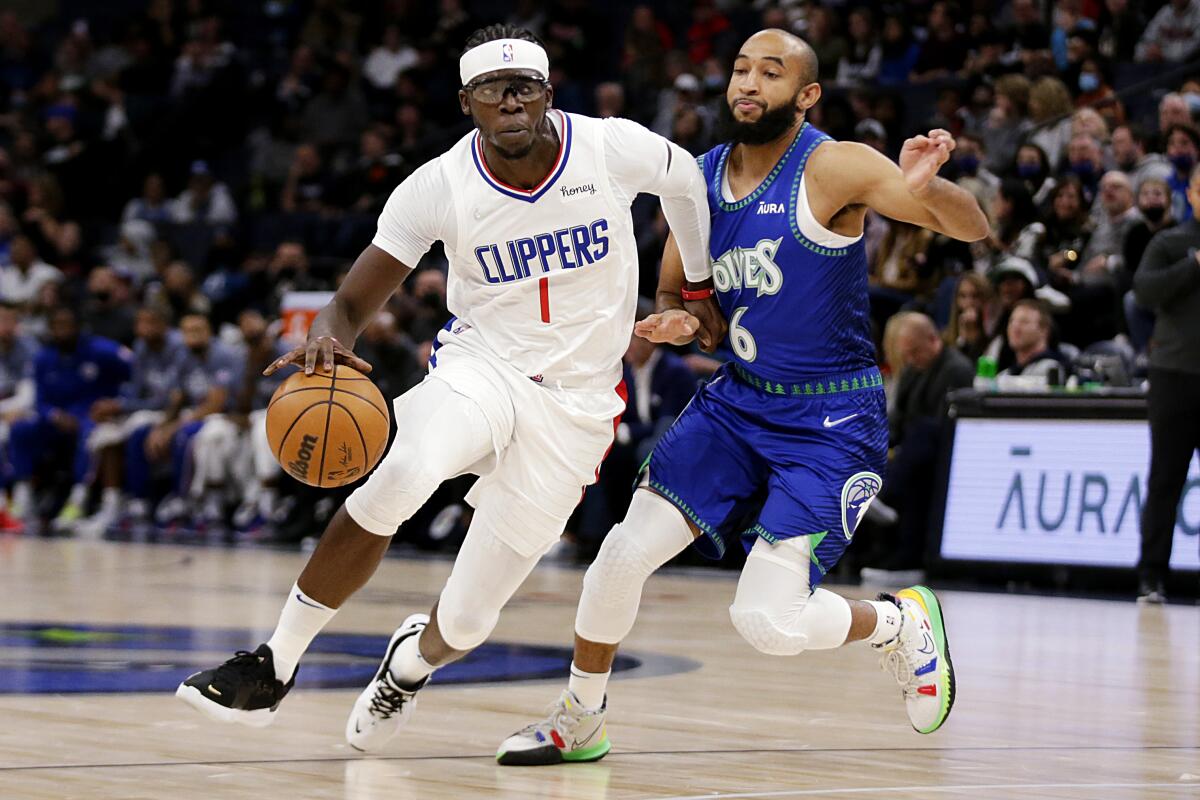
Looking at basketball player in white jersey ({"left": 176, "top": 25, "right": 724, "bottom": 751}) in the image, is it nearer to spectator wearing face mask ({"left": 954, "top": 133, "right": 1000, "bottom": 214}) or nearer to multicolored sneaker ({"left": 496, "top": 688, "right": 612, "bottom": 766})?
multicolored sneaker ({"left": 496, "top": 688, "right": 612, "bottom": 766})

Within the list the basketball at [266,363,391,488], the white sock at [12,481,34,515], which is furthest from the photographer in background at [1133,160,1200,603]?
the white sock at [12,481,34,515]

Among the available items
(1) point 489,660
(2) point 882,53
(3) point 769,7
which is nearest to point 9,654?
(1) point 489,660

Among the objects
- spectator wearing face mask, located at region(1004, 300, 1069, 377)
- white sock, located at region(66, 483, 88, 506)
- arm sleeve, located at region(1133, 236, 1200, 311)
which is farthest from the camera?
white sock, located at region(66, 483, 88, 506)

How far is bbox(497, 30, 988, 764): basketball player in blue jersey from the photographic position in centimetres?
482

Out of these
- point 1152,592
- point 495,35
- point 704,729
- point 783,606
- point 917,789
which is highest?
point 495,35

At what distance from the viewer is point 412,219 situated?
16.0ft

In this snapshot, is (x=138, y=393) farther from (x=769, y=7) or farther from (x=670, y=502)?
(x=670, y=502)

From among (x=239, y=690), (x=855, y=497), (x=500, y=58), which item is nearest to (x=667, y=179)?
(x=500, y=58)

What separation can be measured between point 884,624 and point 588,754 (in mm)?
909

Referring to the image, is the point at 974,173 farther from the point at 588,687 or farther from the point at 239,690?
the point at 239,690

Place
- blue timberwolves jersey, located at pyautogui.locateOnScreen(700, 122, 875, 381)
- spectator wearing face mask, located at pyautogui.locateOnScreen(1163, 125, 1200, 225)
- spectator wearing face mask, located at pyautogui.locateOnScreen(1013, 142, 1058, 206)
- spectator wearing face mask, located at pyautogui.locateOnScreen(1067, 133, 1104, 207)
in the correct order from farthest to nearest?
spectator wearing face mask, located at pyautogui.locateOnScreen(1013, 142, 1058, 206) < spectator wearing face mask, located at pyautogui.locateOnScreen(1067, 133, 1104, 207) < spectator wearing face mask, located at pyautogui.locateOnScreen(1163, 125, 1200, 225) < blue timberwolves jersey, located at pyautogui.locateOnScreen(700, 122, 875, 381)

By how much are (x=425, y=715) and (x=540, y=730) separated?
0.76 m

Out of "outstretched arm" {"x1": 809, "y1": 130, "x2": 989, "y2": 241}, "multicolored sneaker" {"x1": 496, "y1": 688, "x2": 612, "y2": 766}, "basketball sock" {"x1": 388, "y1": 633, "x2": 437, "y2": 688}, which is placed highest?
"outstretched arm" {"x1": 809, "y1": 130, "x2": 989, "y2": 241}

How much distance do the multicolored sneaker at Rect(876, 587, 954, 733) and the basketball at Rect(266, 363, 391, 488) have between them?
157cm
